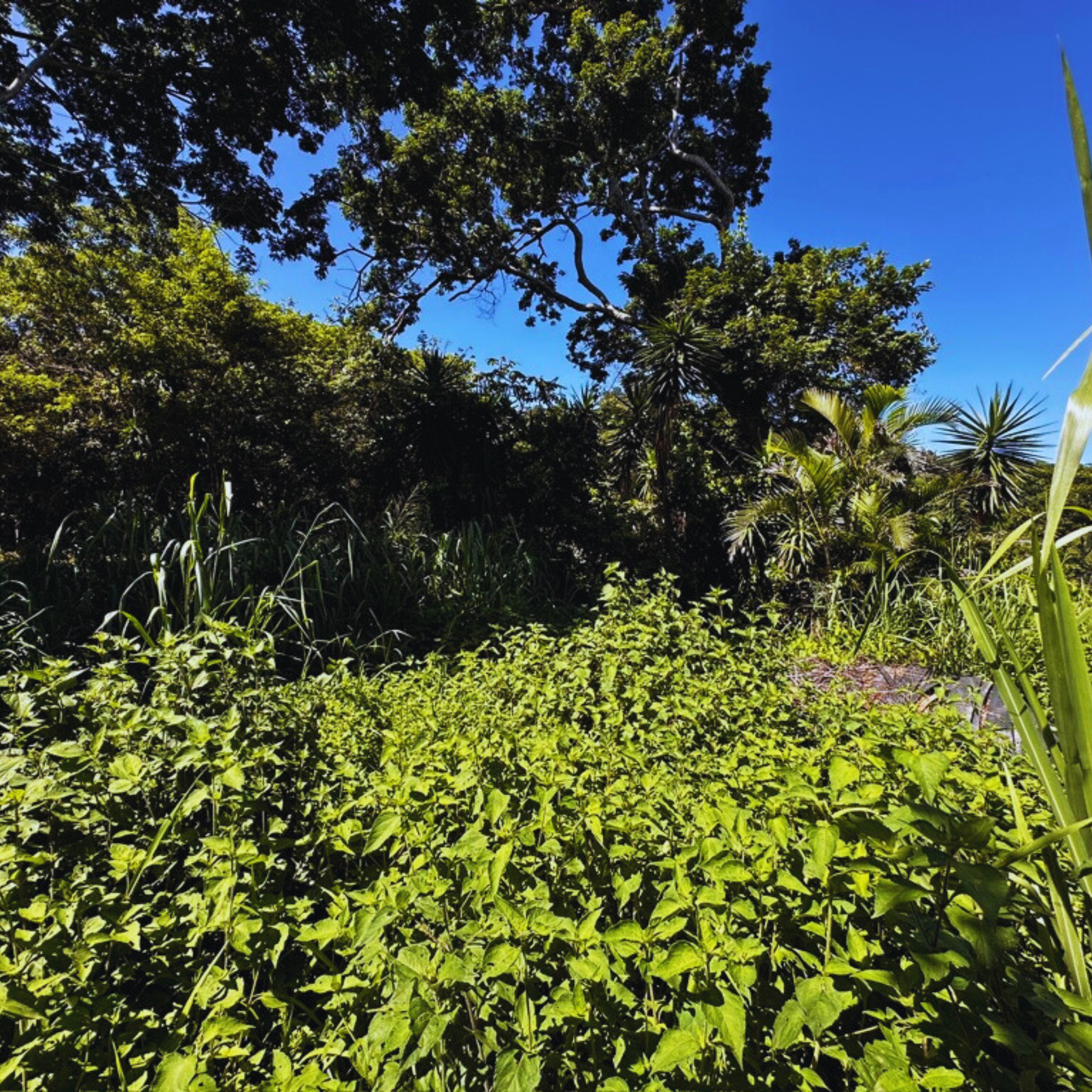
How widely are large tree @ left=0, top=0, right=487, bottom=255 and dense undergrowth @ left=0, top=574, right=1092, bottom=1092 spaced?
349 inches

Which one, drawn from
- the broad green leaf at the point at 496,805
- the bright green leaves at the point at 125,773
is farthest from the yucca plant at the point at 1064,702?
the bright green leaves at the point at 125,773

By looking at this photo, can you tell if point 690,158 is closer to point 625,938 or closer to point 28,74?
point 28,74

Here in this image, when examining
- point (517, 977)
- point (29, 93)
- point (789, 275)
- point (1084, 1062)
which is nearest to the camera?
point (1084, 1062)

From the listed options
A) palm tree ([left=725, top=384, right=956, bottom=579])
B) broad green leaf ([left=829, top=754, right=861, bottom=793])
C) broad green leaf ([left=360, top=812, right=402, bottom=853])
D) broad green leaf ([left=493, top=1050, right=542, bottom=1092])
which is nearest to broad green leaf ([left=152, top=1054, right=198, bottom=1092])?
broad green leaf ([left=360, top=812, right=402, bottom=853])

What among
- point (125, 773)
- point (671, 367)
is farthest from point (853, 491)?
point (125, 773)

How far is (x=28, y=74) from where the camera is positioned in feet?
22.8

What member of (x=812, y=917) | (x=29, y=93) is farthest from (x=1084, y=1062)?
(x=29, y=93)

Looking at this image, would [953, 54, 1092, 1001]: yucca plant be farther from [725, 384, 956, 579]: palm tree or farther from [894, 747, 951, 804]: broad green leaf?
[725, 384, 956, 579]: palm tree

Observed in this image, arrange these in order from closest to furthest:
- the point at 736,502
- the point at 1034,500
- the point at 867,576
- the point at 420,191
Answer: the point at 867,576 < the point at 1034,500 < the point at 736,502 < the point at 420,191

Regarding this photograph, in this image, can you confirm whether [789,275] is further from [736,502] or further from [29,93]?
[29,93]

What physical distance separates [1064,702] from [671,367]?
7106 millimetres

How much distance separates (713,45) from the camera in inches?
455

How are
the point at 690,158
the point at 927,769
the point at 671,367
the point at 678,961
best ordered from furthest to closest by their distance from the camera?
the point at 690,158 → the point at 671,367 → the point at 927,769 → the point at 678,961

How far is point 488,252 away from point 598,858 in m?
12.7
